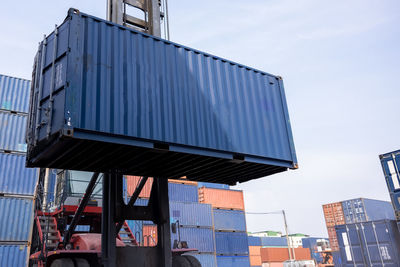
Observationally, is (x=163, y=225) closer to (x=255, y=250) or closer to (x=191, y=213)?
(x=191, y=213)

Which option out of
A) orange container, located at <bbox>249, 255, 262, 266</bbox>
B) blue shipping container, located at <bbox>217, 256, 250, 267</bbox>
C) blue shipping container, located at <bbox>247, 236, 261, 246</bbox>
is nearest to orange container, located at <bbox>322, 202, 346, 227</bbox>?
orange container, located at <bbox>249, 255, 262, 266</bbox>

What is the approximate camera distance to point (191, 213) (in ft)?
83.3

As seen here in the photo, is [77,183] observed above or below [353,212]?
below

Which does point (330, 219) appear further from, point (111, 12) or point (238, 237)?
point (111, 12)

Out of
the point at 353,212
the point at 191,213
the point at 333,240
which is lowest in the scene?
the point at 333,240

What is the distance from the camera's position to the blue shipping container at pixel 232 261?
26.0 metres

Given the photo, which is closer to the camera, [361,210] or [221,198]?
[221,198]

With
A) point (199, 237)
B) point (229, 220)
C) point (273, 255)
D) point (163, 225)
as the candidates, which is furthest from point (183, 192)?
→ point (273, 255)

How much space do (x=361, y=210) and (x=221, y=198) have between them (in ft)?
63.6

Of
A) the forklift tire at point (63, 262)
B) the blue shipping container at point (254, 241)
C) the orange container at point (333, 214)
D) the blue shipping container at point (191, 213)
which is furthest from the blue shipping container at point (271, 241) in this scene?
the forklift tire at point (63, 262)

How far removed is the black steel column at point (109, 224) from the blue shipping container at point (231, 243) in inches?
787

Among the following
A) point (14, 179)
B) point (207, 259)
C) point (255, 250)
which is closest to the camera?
point (14, 179)

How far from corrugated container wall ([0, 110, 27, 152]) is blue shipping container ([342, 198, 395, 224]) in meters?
36.3

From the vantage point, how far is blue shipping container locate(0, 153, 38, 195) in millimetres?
13273
